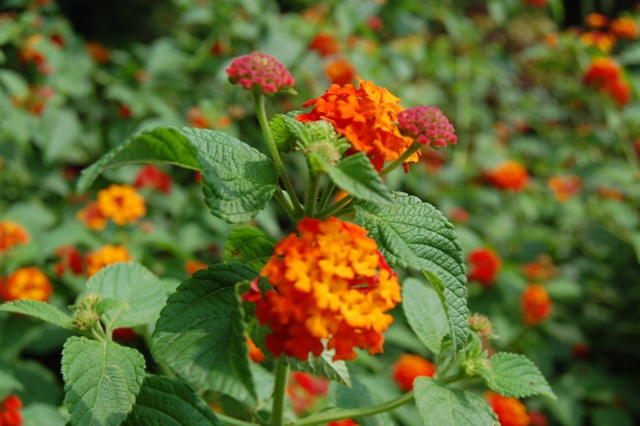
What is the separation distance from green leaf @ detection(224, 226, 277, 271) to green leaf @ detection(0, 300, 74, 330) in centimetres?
26

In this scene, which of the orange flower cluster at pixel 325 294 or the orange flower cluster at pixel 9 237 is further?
the orange flower cluster at pixel 9 237

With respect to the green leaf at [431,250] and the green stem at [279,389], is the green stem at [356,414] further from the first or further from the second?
the green leaf at [431,250]

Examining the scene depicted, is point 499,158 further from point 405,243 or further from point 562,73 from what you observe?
point 405,243

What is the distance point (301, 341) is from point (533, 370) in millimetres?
477

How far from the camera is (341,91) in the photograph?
84cm

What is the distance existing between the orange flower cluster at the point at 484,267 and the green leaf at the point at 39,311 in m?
1.93

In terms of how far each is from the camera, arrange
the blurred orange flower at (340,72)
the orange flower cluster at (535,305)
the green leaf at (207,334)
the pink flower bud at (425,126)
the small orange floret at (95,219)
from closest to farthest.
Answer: the green leaf at (207,334) < the pink flower bud at (425,126) < the small orange floret at (95,219) < the orange flower cluster at (535,305) < the blurred orange flower at (340,72)

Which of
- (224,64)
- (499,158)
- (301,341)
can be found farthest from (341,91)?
(499,158)

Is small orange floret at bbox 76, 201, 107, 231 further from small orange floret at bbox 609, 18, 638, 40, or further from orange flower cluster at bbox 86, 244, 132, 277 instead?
small orange floret at bbox 609, 18, 638, 40

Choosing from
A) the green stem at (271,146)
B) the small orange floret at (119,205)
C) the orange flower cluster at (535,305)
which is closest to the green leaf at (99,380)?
the green stem at (271,146)

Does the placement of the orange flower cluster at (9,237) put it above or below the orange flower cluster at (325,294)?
below

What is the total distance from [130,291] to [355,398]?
0.44 m

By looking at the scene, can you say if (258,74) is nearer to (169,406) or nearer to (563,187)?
(169,406)

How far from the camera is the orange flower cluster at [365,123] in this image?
784 millimetres
